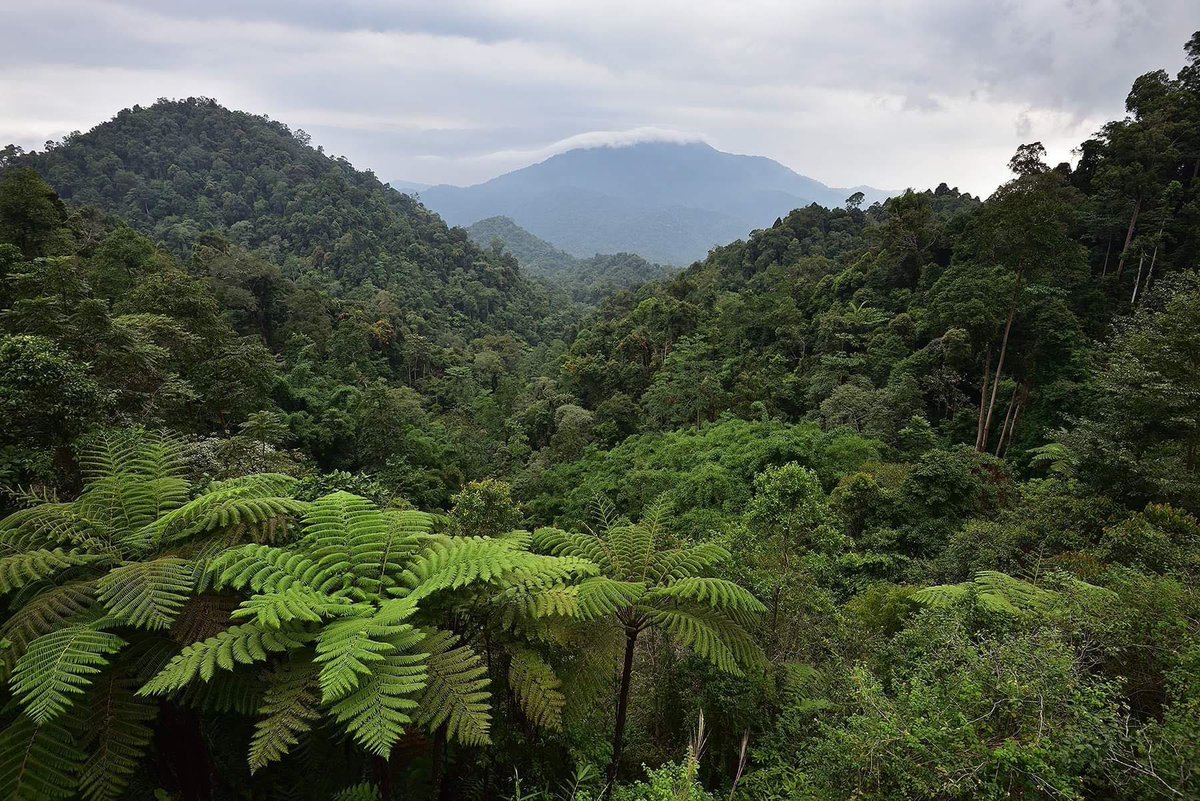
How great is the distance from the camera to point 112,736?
2.54m

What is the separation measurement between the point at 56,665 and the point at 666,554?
338cm

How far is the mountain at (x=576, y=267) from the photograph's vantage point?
326ft

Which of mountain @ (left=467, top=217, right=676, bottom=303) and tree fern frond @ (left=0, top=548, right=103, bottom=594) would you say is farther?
mountain @ (left=467, top=217, right=676, bottom=303)

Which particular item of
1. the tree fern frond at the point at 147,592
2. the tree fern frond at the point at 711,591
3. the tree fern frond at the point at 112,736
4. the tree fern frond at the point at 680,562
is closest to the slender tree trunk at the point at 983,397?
the tree fern frond at the point at 680,562

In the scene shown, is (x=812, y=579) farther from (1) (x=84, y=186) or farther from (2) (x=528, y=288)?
(1) (x=84, y=186)

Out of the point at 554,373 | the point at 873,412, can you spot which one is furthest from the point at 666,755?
the point at 554,373

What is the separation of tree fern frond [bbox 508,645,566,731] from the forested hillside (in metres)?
0.02

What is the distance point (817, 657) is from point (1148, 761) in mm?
→ 3654

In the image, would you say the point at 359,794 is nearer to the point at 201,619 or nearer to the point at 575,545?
the point at 201,619

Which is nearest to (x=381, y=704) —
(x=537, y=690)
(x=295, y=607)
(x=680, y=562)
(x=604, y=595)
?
(x=295, y=607)

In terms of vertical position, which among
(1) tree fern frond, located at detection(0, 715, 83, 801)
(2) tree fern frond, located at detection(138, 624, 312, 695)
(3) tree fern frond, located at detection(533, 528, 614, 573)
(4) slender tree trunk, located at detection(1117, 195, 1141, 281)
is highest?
(4) slender tree trunk, located at detection(1117, 195, 1141, 281)

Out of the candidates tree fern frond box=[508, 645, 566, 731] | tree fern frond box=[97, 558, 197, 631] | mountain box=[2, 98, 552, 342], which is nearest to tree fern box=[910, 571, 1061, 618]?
tree fern frond box=[508, 645, 566, 731]

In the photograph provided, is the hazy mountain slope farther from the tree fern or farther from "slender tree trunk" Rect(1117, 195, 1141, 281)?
the tree fern

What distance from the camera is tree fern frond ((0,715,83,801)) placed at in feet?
7.66
